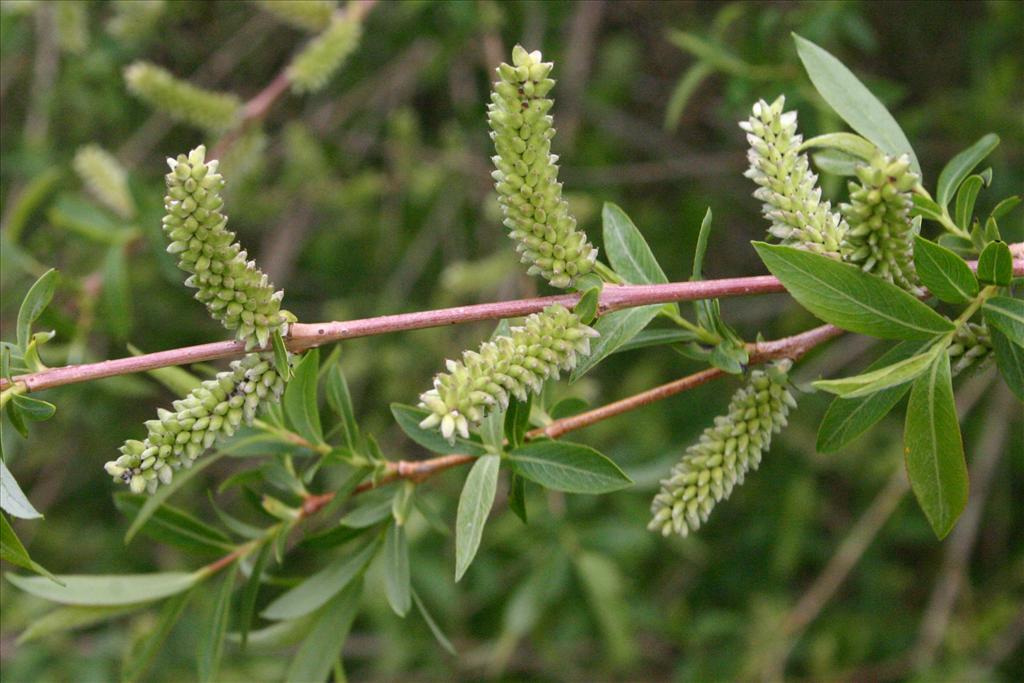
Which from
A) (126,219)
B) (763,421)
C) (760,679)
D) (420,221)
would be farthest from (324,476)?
(763,421)

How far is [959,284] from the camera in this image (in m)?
1.11

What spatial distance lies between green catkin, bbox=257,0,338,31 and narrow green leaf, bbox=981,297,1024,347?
73.1 inches

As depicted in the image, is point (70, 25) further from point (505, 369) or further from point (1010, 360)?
point (1010, 360)

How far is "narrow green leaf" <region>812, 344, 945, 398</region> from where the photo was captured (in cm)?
108

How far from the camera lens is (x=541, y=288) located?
11.5ft

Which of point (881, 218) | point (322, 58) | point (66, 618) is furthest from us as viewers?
point (322, 58)

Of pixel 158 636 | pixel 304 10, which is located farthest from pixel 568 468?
pixel 304 10

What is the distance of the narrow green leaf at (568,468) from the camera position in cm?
121

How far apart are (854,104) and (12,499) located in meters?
1.14

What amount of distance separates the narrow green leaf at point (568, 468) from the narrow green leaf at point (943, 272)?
402 mm

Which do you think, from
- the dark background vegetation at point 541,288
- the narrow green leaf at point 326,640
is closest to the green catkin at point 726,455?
the narrow green leaf at point 326,640

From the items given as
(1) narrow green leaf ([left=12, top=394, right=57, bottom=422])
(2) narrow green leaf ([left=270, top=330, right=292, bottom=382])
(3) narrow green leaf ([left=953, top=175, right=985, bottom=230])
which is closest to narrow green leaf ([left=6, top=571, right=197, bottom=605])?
(1) narrow green leaf ([left=12, top=394, right=57, bottom=422])

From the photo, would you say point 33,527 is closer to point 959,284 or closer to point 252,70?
point 252,70

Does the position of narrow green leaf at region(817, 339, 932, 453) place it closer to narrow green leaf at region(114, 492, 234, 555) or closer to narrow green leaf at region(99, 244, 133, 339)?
narrow green leaf at region(114, 492, 234, 555)
